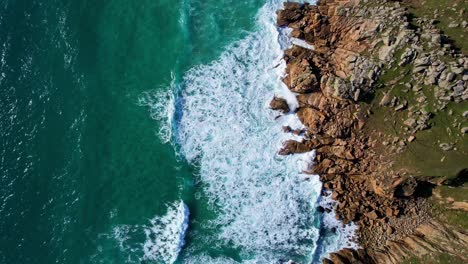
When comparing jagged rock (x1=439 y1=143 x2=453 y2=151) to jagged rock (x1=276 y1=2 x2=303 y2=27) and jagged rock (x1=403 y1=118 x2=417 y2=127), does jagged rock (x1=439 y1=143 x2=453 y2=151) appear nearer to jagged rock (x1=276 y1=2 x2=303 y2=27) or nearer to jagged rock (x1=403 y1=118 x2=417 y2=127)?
jagged rock (x1=403 y1=118 x2=417 y2=127)

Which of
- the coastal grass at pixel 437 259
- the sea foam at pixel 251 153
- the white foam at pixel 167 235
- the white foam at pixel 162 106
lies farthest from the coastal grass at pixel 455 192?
the white foam at pixel 162 106

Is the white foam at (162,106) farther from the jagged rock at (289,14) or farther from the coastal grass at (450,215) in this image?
the coastal grass at (450,215)

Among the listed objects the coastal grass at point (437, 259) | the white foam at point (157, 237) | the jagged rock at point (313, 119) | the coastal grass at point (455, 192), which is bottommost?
the coastal grass at point (437, 259)

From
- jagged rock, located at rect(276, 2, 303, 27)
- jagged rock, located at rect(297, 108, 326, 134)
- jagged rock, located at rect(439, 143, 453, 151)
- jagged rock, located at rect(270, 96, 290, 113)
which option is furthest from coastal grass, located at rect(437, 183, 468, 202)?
jagged rock, located at rect(276, 2, 303, 27)

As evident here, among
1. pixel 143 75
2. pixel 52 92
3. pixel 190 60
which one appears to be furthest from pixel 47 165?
pixel 190 60

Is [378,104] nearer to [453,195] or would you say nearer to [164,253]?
[453,195]
